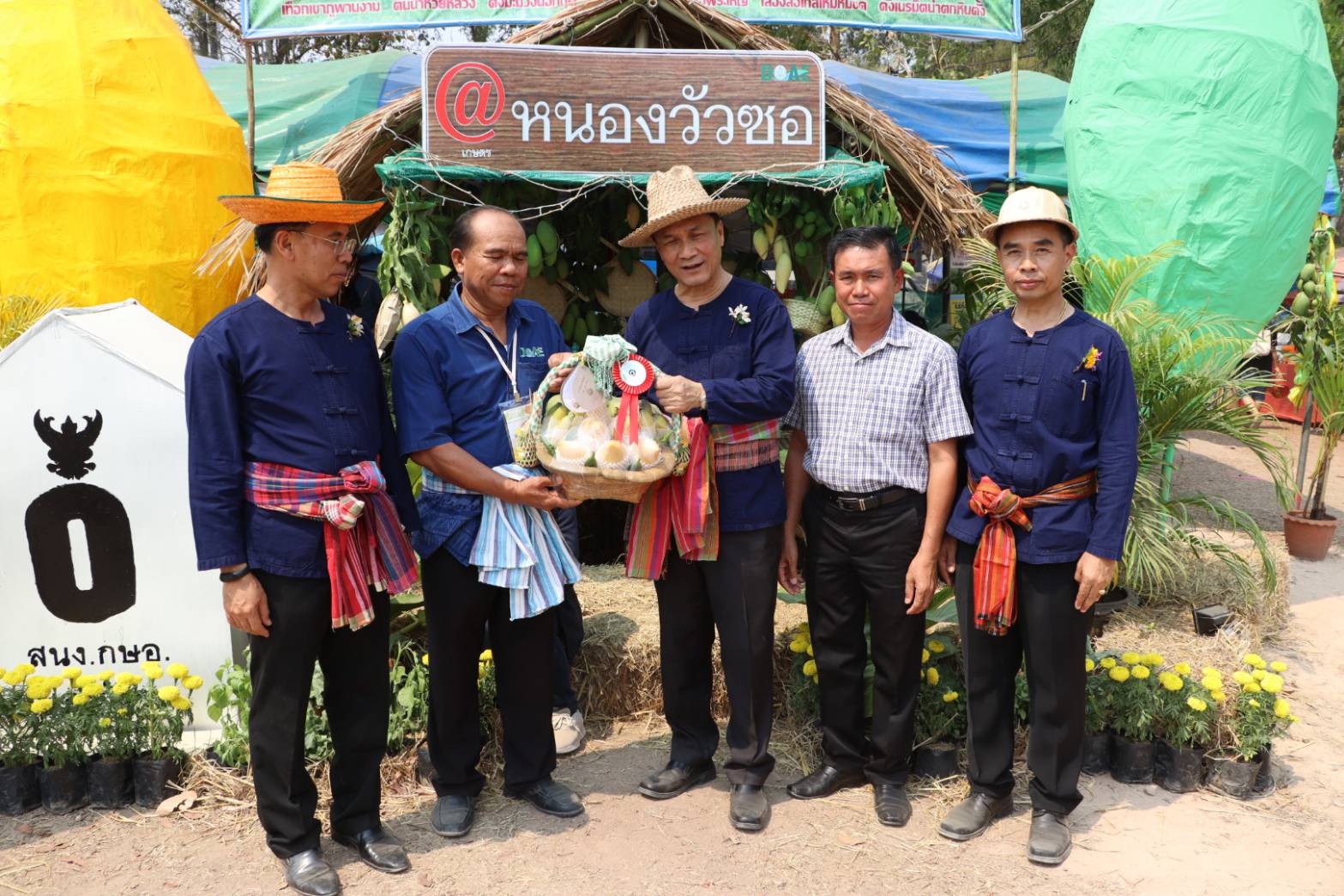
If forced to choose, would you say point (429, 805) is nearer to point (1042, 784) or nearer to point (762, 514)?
point (762, 514)

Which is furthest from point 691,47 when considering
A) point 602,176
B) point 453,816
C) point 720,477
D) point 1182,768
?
point 1182,768

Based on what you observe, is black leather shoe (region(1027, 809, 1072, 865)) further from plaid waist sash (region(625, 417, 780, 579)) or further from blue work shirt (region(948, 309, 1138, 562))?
plaid waist sash (region(625, 417, 780, 579))

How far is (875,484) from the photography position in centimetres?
316

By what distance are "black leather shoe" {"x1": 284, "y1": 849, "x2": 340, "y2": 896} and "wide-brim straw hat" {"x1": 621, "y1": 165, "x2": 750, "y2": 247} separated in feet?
6.96

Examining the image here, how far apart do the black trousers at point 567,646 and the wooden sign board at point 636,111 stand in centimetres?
179

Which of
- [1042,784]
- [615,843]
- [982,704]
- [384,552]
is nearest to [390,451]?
[384,552]

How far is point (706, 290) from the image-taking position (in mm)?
3250

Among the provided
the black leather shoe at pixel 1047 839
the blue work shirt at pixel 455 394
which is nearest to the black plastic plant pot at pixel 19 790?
the blue work shirt at pixel 455 394

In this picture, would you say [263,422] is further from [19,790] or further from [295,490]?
[19,790]

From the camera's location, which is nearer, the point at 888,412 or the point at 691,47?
the point at 888,412

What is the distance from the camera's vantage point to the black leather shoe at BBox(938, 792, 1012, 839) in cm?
324

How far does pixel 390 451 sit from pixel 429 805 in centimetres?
126

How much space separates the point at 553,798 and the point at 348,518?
49.6 inches

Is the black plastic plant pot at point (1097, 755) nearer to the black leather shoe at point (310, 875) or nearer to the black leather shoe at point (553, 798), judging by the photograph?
the black leather shoe at point (553, 798)
